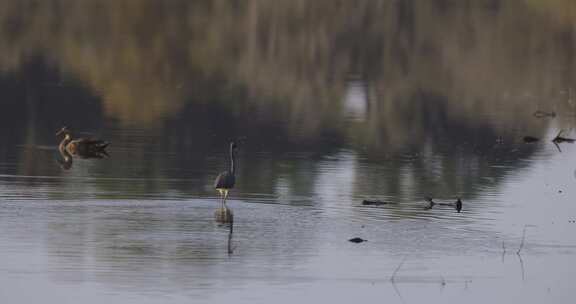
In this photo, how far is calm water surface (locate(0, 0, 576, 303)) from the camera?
1836 centimetres

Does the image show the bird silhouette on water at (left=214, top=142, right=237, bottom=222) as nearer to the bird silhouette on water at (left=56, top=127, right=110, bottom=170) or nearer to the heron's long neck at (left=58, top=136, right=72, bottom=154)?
the bird silhouette on water at (left=56, top=127, right=110, bottom=170)

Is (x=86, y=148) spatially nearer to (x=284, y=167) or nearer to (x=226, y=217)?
(x=284, y=167)

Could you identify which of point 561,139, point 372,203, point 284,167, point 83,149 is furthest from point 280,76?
point 372,203

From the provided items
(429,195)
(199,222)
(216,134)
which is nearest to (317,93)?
(216,134)

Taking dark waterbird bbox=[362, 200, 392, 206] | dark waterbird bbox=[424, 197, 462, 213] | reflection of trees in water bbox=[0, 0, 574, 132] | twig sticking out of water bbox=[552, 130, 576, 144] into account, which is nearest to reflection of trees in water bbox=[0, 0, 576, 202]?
reflection of trees in water bbox=[0, 0, 574, 132]

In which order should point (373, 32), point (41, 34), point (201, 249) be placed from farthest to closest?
point (373, 32), point (41, 34), point (201, 249)

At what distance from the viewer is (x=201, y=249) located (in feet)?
63.6

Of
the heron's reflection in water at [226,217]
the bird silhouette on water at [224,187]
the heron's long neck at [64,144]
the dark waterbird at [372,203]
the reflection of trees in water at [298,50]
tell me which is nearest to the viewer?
the heron's reflection in water at [226,217]

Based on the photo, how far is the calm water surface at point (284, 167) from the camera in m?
18.4

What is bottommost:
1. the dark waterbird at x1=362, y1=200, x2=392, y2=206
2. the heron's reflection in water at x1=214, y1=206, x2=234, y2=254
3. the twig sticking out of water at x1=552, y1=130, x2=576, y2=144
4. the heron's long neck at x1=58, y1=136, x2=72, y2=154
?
the twig sticking out of water at x1=552, y1=130, x2=576, y2=144

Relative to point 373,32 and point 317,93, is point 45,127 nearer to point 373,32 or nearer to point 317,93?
point 317,93

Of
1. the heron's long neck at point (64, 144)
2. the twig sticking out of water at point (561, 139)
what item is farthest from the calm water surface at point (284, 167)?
the heron's long neck at point (64, 144)

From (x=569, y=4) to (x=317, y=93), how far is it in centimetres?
3828

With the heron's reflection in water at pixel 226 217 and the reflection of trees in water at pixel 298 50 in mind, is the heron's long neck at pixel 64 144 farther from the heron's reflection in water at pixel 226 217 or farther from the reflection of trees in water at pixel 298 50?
the heron's reflection in water at pixel 226 217
